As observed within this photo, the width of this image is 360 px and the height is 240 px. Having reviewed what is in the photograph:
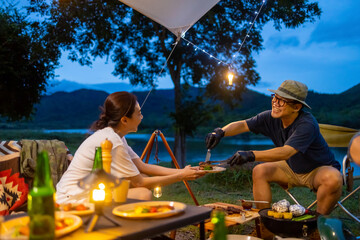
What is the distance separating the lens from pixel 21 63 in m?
6.34

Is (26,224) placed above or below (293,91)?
below

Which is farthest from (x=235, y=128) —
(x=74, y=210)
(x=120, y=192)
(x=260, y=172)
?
(x=74, y=210)

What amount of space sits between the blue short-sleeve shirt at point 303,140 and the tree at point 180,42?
3.26 meters

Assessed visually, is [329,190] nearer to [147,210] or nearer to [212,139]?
[212,139]

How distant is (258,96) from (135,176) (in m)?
5.66

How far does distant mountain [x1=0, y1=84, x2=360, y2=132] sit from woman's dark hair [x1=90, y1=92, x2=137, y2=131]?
3426 mm

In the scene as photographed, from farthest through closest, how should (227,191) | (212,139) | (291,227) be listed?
1. (227,191)
2. (212,139)
3. (291,227)

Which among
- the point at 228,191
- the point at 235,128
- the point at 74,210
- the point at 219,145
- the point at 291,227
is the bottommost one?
the point at 228,191

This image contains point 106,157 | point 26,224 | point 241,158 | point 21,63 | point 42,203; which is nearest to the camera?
point 42,203

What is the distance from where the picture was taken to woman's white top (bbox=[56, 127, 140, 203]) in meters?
1.95

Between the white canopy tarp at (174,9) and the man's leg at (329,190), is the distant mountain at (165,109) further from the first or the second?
the man's leg at (329,190)

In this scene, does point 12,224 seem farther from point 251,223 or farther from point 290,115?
point 251,223

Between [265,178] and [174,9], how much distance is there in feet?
6.05

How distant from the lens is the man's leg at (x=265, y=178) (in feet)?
9.48
